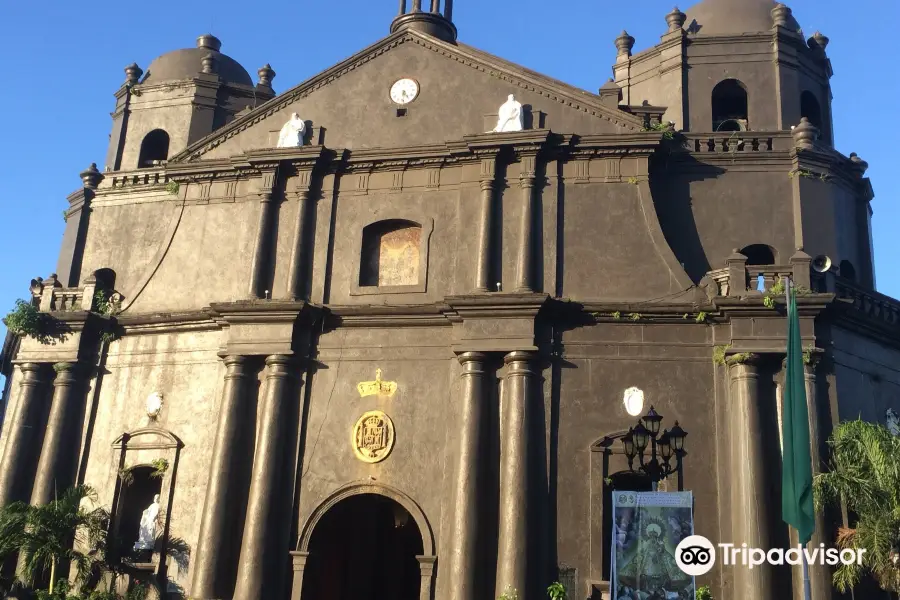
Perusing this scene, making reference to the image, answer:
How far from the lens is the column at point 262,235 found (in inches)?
869

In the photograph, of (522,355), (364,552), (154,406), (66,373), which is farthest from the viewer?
(364,552)

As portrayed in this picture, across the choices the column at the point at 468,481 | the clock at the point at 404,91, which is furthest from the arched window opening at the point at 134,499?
the clock at the point at 404,91

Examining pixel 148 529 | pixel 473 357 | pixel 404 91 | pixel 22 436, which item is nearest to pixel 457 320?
pixel 473 357

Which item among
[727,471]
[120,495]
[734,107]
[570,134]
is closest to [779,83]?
[734,107]

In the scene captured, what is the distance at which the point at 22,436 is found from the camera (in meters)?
22.3

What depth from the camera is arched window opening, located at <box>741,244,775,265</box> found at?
2161 cm

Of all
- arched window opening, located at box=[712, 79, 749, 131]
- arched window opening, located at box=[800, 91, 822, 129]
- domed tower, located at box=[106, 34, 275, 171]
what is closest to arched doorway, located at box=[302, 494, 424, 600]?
domed tower, located at box=[106, 34, 275, 171]

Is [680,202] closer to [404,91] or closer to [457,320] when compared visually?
[457,320]

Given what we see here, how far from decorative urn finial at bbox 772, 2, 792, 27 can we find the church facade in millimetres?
60

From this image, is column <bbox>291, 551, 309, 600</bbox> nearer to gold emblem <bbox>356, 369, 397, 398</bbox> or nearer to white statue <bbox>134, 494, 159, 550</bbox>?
white statue <bbox>134, 494, 159, 550</bbox>

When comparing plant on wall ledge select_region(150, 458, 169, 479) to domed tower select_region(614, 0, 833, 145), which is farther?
domed tower select_region(614, 0, 833, 145)

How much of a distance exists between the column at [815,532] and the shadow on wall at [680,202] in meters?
3.51

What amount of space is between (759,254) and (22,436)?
1716 cm

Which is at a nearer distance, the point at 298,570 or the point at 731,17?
the point at 298,570
